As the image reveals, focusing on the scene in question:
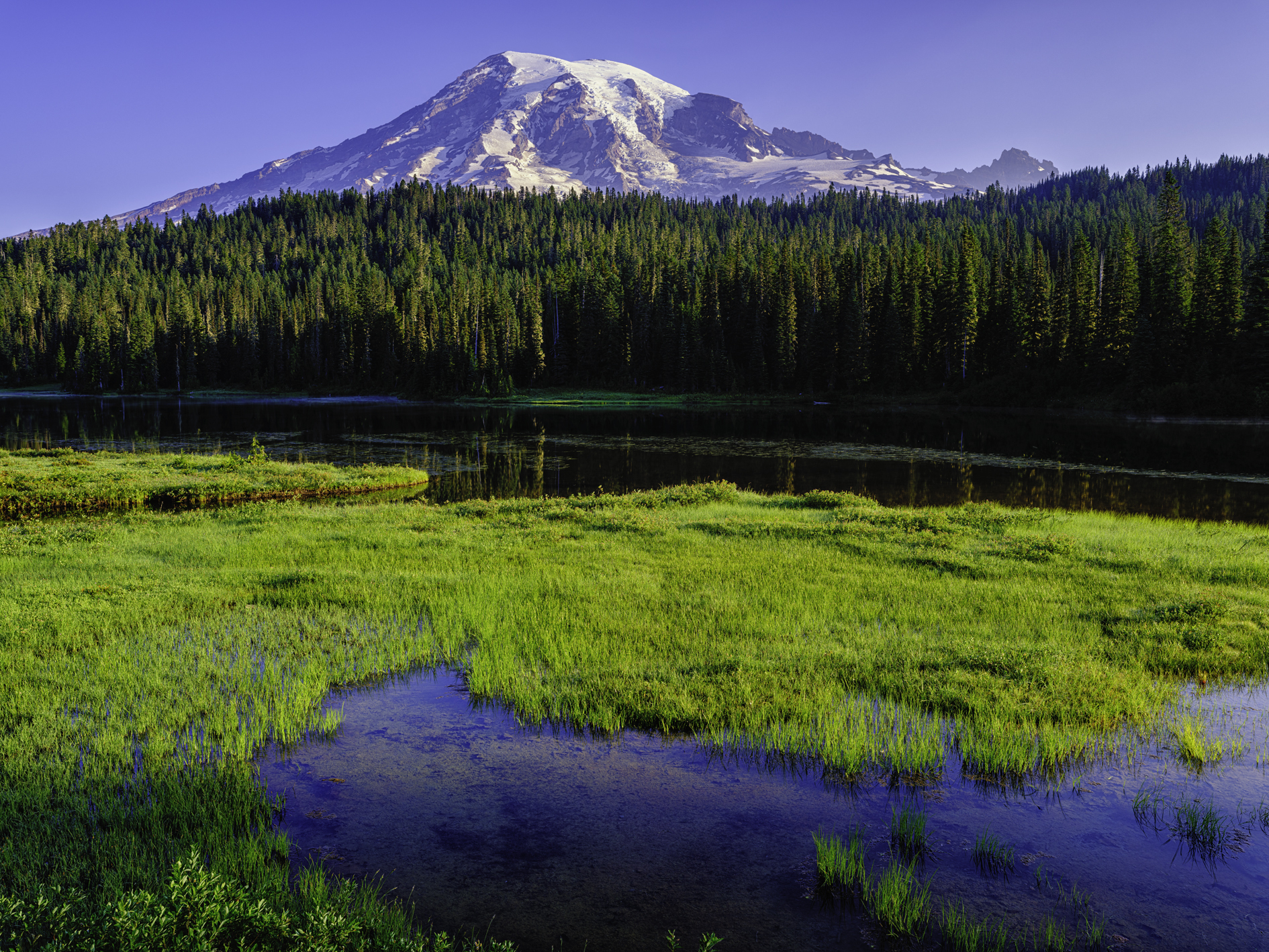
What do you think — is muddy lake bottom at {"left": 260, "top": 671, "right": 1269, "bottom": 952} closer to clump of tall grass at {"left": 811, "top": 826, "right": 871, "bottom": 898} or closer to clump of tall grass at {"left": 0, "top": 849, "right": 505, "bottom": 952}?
clump of tall grass at {"left": 811, "top": 826, "right": 871, "bottom": 898}

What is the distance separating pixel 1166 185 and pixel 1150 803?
11240 cm

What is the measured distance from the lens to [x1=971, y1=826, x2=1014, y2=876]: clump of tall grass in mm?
7840

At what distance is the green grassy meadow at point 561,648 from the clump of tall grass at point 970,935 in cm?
284

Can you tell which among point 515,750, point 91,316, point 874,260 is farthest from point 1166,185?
point 91,316

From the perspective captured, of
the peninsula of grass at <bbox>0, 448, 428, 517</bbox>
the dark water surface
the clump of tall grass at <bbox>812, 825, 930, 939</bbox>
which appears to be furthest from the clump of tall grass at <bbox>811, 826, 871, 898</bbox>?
the peninsula of grass at <bbox>0, 448, 428, 517</bbox>

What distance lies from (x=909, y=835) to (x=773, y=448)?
5171cm

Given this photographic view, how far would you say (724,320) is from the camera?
13300 centimetres

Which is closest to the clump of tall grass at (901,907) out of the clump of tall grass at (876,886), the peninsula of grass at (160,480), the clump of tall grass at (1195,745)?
the clump of tall grass at (876,886)

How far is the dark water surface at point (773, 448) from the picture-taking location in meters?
37.9

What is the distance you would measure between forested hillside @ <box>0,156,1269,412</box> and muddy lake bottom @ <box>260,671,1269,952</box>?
78.8 meters

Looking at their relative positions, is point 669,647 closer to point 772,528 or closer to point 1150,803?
point 1150,803

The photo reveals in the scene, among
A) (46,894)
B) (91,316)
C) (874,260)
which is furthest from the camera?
(91,316)

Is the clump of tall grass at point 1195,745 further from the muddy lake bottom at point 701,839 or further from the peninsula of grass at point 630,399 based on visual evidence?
the peninsula of grass at point 630,399

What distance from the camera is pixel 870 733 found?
34.7ft
